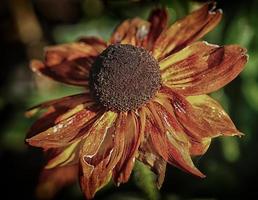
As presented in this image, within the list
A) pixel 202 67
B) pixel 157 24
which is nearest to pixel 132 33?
pixel 157 24

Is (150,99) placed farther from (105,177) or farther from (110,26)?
(110,26)

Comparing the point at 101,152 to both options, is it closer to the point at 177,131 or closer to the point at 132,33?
the point at 177,131

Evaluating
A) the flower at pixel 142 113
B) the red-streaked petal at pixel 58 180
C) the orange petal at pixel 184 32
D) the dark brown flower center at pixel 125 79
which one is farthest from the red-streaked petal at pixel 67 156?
the red-streaked petal at pixel 58 180

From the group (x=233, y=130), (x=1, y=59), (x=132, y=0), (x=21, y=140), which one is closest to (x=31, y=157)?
(x=21, y=140)

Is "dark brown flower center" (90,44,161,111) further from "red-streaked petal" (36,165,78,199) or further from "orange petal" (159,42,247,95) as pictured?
"red-streaked petal" (36,165,78,199)

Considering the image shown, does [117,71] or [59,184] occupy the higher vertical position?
A: [117,71]
